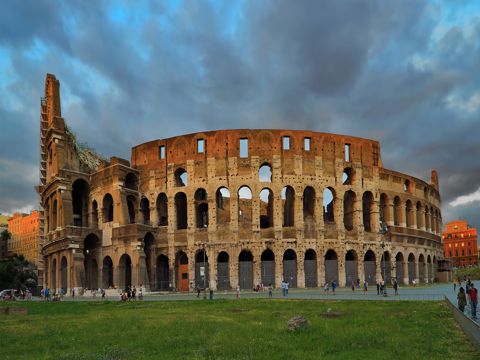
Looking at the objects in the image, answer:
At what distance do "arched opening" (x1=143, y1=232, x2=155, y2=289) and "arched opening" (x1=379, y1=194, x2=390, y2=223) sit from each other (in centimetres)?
2365

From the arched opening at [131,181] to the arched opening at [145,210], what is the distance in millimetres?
1492

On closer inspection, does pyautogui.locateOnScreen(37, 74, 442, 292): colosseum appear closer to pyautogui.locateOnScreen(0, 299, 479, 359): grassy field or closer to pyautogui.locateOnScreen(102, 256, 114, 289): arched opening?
pyautogui.locateOnScreen(102, 256, 114, 289): arched opening

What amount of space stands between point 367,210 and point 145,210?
22687 millimetres

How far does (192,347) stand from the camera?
1477cm

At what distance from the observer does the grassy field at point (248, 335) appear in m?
13.6

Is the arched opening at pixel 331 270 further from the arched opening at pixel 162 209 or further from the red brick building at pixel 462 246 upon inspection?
the red brick building at pixel 462 246

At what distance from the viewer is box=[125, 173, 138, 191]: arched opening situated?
51.9 m

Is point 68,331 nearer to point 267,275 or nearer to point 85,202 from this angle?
point 267,275

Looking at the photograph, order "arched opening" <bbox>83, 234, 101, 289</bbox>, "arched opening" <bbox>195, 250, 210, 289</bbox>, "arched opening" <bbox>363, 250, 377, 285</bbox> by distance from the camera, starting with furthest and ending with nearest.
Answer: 1. "arched opening" <bbox>83, 234, 101, 289</bbox>
2. "arched opening" <bbox>363, 250, 377, 285</bbox>
3. "arched opening" <bbox>195, 250, 210, 289</bbox>

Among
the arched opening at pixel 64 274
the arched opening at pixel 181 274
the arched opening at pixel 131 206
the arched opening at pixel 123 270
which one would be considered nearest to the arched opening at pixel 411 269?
the arched opening at pixel 181 274

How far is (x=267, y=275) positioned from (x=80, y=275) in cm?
1756

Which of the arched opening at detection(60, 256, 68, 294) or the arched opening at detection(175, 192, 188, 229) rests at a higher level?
the arched opening at detection(175, 192, 188, 229)

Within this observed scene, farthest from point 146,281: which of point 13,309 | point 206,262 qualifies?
point 13,309

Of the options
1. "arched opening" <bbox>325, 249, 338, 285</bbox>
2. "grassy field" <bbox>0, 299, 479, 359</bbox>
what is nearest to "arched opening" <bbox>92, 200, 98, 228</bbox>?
"arched opening" <bbox>325, 249, 338, 285</bbox>
